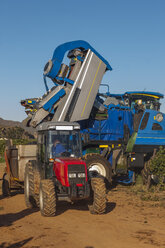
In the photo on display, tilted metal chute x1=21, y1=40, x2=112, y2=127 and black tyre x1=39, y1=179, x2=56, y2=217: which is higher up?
tilted metal chute x1=21, y1=40, x2=112, y2=127

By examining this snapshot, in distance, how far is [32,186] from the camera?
1042 centimetres

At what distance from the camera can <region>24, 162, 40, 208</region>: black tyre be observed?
10.3 m

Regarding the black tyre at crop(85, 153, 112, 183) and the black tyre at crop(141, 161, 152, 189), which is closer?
the black tyre at crop(85, 153, 112, 183)

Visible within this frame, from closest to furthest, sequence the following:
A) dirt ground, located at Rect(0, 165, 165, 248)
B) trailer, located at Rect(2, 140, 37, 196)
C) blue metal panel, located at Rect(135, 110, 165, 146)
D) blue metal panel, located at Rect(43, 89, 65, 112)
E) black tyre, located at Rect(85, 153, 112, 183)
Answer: dirt ground, located at Rect(0, 165, 165, 248) < trailer, located at Rect(2, 140, 37, 196) < black tyre, located at Rect(85, 153, 112, 183) < blue metal panel, located at Rect(43, 89, 65, 112) < blue metal panel, located at Rect(135, 110, 165, 146)

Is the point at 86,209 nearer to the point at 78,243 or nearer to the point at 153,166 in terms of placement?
the point at 78,243

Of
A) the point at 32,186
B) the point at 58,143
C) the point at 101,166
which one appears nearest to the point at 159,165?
the point at 101,166

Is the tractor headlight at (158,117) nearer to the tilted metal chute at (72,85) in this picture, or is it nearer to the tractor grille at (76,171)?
the tilted metal chute at (72,85)

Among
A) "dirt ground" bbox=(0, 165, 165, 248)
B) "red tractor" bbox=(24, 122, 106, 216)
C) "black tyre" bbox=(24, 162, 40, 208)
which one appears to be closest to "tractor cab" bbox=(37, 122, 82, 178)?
"red tractor" bbox=(24, 122, 106, 216)

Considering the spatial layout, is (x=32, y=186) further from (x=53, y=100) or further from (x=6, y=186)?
(x=53, y=100)

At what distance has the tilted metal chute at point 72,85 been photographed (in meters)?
14.9

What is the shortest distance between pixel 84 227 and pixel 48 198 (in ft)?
4.34

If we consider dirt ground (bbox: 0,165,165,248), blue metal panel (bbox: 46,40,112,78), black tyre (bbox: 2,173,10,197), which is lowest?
dirt ground (bbox: 0,165,165,248)

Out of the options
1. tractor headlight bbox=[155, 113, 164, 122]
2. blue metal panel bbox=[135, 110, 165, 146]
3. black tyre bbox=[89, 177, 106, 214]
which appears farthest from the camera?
tractor headlight bbox=[155, 113, 164, 122]

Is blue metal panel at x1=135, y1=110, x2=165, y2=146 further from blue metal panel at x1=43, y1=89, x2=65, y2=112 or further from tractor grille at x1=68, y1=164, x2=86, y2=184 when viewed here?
tractor grille at x1=68, y1=164, x2=86, y2=184
